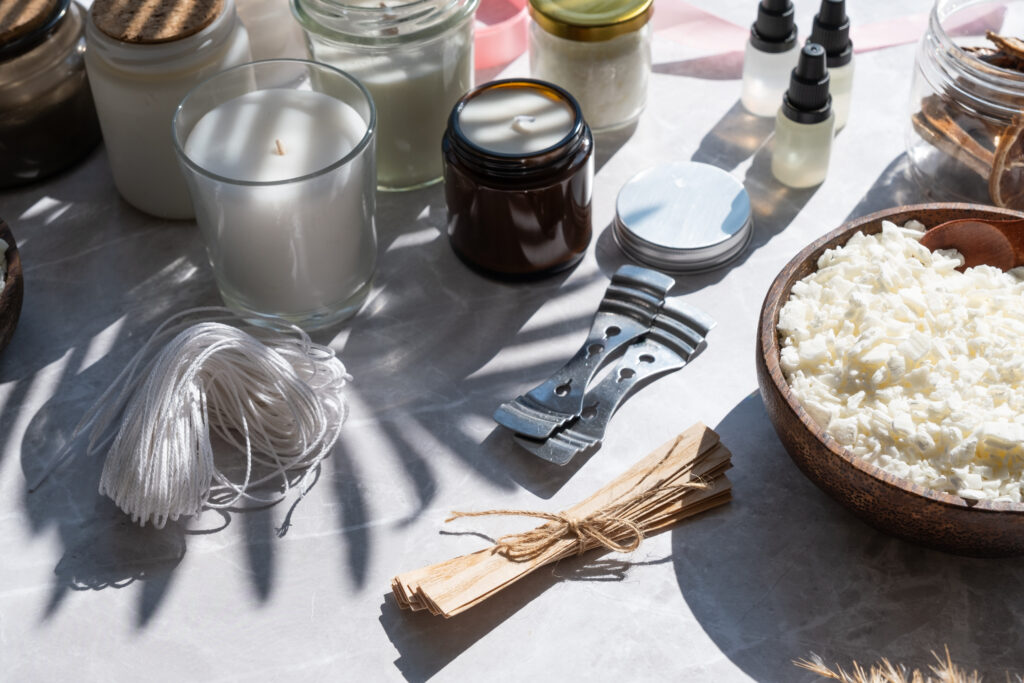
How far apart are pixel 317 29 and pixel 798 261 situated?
51 cm

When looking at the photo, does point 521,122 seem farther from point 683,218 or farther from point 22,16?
point 22,16

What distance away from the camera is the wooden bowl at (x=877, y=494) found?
2.59 feet

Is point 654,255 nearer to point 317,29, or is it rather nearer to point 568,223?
point 568,223

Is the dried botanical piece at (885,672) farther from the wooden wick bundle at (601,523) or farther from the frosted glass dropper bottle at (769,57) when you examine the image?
the frosted glass dropper bottle at (769,57)

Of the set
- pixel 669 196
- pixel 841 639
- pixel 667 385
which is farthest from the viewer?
pixel 669 196

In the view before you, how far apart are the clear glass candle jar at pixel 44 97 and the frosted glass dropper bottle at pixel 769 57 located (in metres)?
0.69

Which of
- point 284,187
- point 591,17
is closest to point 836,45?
point 591,17

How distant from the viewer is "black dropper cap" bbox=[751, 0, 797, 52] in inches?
46.9

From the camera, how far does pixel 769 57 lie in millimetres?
1229

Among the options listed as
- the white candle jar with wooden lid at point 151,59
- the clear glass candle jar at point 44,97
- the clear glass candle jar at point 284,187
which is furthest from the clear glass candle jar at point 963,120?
the clear glass candle jar at point 44,97

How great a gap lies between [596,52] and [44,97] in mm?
552

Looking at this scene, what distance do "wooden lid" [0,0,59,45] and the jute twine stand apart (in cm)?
65

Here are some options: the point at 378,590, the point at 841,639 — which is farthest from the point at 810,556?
the point at 378,590

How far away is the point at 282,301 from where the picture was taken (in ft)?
3.51
